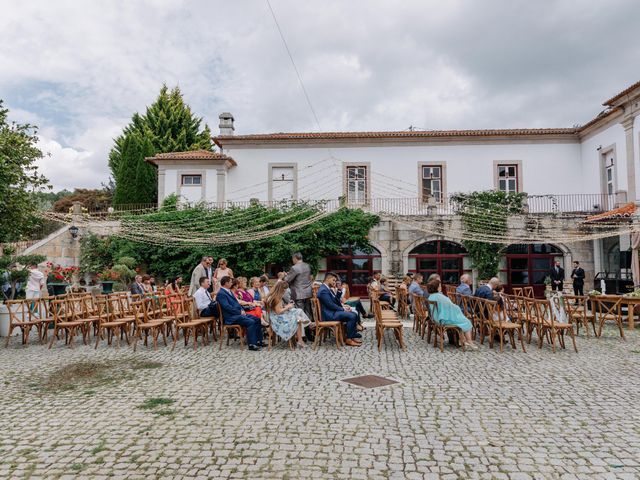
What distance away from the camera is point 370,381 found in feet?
18.6

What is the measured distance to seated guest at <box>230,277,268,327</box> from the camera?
8896 mm

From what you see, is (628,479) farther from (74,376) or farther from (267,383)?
(74,376)

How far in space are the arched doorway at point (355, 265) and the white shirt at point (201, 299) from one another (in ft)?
33.3

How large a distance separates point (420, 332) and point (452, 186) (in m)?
11.9

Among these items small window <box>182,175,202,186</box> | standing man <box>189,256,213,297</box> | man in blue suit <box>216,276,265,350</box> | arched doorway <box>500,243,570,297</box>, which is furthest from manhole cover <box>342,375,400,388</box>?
small window <box>182,175,202,186</box>

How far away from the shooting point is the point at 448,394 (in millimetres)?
5113

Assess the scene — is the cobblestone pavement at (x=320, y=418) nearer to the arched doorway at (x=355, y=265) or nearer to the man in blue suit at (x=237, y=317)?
the man in blue suit at (x=237, y=317)

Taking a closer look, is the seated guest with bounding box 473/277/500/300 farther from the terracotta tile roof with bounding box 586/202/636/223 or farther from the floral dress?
the terracotta tile roof with bounding box 586/202/636/223

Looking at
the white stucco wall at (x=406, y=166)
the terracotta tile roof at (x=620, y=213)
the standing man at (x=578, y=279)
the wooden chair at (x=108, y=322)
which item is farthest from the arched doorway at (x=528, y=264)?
the wooden chair at (x=108, y=322)

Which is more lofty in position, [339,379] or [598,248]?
[598,248]

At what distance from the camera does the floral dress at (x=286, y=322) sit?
794 centimetres

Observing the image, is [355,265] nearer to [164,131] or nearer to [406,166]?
[406,166]

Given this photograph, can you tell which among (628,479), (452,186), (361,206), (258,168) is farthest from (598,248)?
(628,479)

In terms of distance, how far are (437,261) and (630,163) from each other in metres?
7.51
